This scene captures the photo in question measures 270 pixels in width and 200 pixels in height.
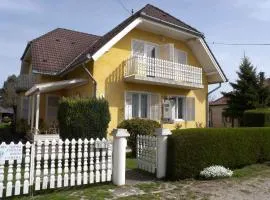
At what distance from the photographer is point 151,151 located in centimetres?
1016

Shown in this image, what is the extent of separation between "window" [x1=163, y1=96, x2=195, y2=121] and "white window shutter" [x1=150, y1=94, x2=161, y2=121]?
3.08ft

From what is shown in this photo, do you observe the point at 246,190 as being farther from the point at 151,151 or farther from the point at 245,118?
the point at 245,118

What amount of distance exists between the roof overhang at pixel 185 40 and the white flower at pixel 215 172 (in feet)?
27.4

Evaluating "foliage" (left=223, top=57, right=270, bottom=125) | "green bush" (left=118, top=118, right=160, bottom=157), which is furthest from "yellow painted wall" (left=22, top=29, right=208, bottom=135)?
"foliage" (left=223, top=57, right=270, bottom=125)

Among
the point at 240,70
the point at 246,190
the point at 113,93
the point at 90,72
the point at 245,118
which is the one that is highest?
the point at 240,70

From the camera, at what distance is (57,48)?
68.0 ft

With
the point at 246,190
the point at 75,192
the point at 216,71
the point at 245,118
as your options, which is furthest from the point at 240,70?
the point at 75,192

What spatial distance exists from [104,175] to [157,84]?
34.6 ft

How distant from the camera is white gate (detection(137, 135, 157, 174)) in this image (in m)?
9.98

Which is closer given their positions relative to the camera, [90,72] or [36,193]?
[36,193]

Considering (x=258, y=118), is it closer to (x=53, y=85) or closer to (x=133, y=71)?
(x=133, y=71)

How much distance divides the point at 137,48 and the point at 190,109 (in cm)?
539

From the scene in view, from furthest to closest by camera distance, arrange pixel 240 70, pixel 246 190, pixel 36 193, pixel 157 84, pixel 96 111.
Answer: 1. pixel 240 70
2. pixel 157 84
3. pixel 96 111
4. pixel 246 190
5. pixel 36 193

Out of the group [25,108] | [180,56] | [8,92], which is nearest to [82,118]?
[180,56]
